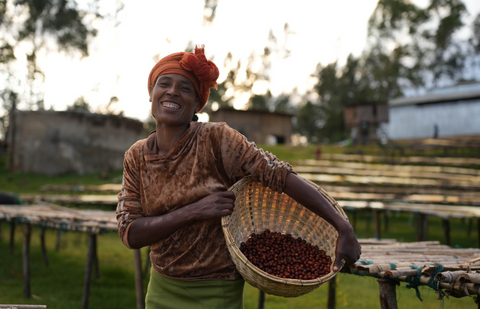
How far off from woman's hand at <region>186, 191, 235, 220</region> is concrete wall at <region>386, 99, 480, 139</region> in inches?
909

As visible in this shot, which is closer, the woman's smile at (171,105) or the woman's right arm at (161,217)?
the woman's right arm at (161,217)

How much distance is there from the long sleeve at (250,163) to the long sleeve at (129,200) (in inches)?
19.0

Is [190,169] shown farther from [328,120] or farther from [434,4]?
[434,4]

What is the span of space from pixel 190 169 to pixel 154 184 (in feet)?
0.67

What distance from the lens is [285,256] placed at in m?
2.04

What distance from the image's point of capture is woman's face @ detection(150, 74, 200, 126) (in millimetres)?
1981

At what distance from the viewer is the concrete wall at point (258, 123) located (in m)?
21.4

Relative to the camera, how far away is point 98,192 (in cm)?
1074

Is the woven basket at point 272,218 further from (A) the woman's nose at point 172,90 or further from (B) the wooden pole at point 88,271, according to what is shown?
(B) the wooden pole at point 88,271

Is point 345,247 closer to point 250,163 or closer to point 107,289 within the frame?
point 250,163

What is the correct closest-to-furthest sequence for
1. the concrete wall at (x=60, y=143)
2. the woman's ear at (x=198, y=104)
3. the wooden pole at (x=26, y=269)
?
the woman's ear at (x=198, y=104) < the wooden pole at (x=26, y=269) < the concrete wall at (x=60, y=143)

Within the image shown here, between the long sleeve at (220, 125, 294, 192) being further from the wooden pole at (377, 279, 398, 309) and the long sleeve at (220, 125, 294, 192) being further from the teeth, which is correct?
the wooden pole at (377, 279, 398, 309)

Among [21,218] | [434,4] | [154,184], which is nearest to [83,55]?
[21,218]

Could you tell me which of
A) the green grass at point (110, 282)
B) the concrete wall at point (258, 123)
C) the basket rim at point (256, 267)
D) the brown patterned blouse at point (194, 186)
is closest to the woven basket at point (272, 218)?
the basket rim at point (256, 267)
